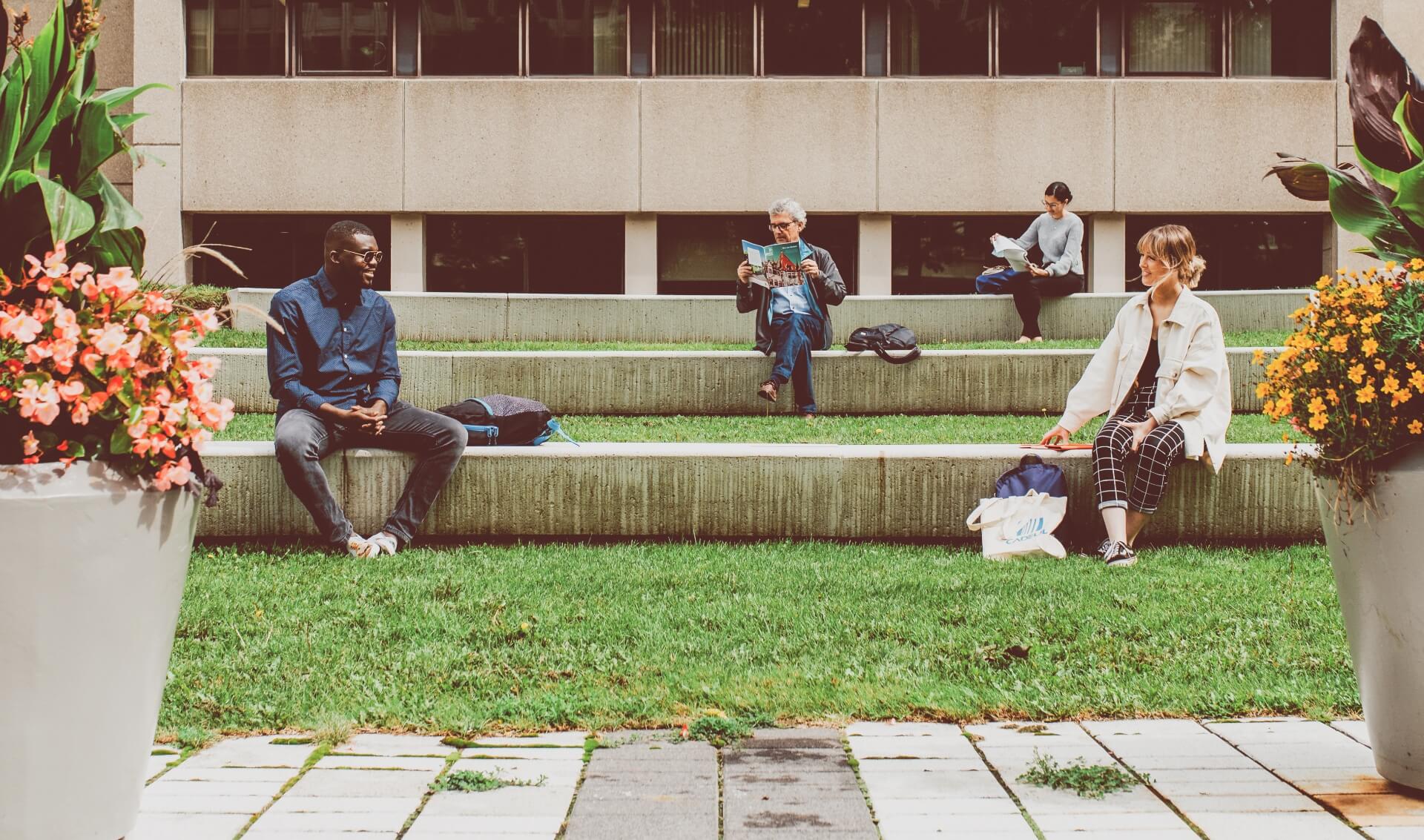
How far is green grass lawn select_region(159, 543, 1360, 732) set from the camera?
14.0ft

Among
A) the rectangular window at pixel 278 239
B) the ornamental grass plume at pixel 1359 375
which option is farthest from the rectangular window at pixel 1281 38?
the ornamental grass plume at pixel 1359 375

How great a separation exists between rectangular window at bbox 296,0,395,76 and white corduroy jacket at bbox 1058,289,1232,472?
48.3ft

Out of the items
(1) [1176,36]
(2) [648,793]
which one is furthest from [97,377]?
(1) [1176,36]

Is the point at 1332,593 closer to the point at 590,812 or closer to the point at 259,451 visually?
the point at 590,812

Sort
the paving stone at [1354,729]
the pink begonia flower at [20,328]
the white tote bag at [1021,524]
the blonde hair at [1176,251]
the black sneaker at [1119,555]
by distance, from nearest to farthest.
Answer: the pink begonia flower at [20,328] < the paving stone at [1354,729] < the black sneaker at [1119,555] < the white tote bag at [1021,524] < the blonde hair at [1176,251]

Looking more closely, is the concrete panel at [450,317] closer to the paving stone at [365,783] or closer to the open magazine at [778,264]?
the open magazine at [778,264]

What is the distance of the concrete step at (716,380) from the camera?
9766 mm

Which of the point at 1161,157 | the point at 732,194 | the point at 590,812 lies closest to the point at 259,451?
the point at 590,812

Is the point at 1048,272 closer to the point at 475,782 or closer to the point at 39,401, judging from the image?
the point at 475,782

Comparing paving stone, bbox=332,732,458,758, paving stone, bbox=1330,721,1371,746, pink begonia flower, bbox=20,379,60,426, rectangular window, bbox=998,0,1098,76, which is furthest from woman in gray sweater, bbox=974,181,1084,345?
pink begonia flower, bbox=20,379,60,426

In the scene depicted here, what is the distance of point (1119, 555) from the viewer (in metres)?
6.36

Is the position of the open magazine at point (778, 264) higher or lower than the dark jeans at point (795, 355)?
higher

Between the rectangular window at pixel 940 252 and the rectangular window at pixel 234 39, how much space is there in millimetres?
9206

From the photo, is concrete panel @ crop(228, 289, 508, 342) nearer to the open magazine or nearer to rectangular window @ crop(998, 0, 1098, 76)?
the open magazine
